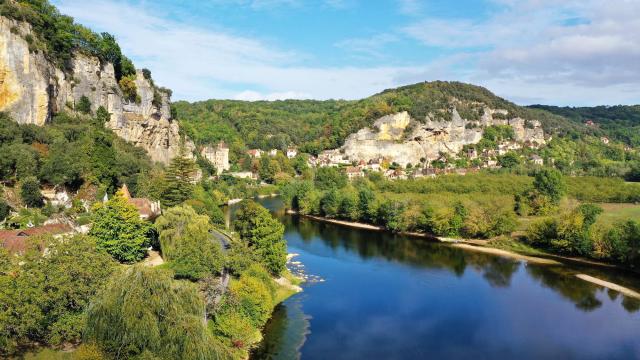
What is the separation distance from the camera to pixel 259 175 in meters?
81.5

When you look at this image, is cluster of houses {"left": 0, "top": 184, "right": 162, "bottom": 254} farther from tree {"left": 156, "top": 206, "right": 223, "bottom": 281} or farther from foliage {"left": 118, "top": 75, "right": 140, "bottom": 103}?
foliage {"left": 118, "top": 75, "right": 140, "bottom": 103}

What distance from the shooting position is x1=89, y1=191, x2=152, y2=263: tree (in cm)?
2412

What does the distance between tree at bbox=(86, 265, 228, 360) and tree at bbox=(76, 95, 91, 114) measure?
107ft

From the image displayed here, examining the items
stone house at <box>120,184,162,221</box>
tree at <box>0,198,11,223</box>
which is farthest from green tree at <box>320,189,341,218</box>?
tree at <box>0,198,11,223</box>

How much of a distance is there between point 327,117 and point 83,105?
73.8 meters

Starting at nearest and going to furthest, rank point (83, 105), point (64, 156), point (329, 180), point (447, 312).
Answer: point (447, 312), point (64, 156), point (83, 105), point (329, 180)

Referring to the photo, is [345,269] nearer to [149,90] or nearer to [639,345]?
[639,345]

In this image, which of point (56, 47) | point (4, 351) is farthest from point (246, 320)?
point (56, 47)

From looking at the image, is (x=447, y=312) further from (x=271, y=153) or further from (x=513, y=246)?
(x=271, y=153)

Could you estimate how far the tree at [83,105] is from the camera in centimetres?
4278

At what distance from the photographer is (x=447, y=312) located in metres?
25.2

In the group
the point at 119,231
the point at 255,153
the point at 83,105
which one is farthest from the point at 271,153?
the point at 119,231


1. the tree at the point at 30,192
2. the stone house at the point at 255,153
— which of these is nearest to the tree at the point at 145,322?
the tree at the point at 30,192

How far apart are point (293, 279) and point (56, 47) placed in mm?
27168
